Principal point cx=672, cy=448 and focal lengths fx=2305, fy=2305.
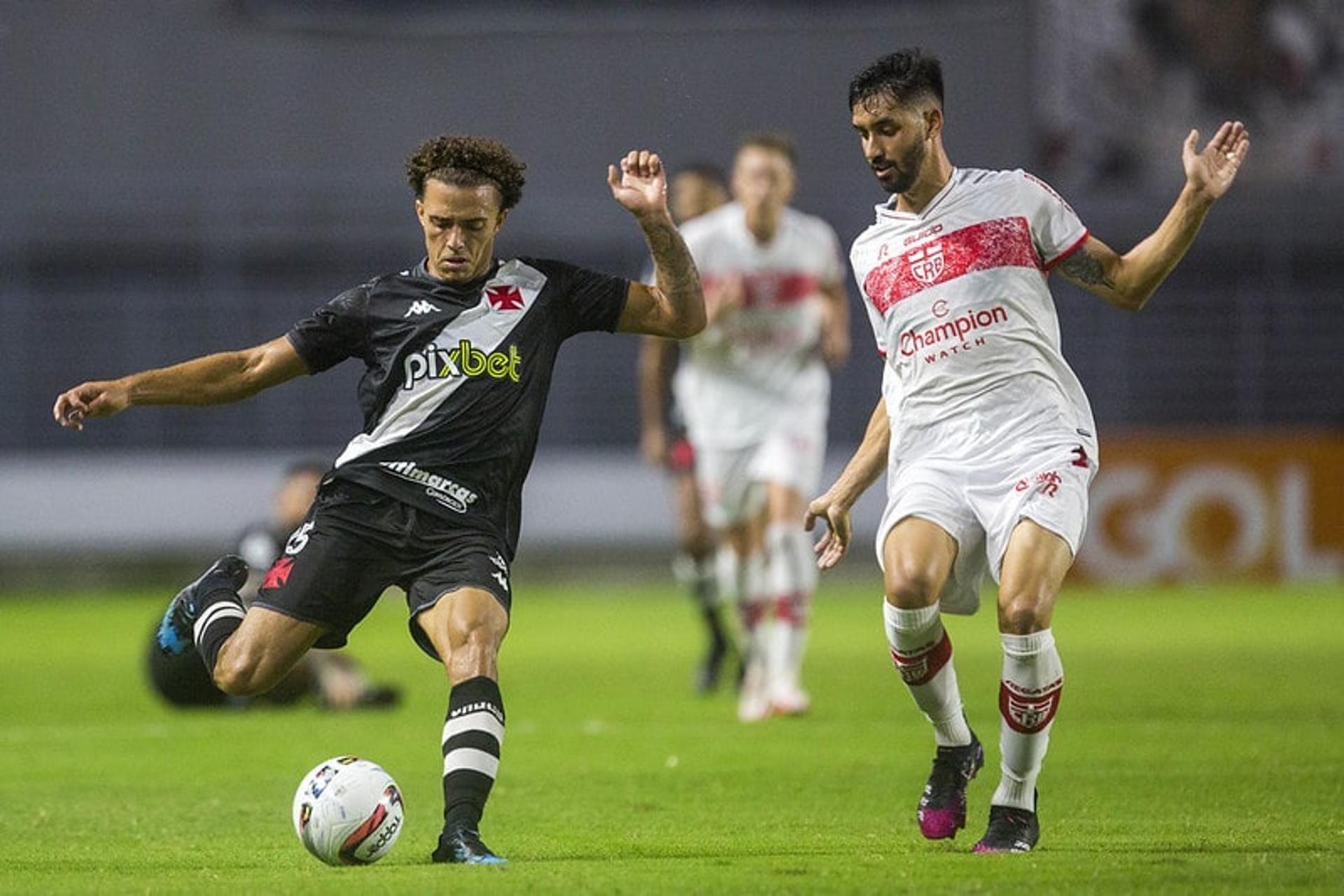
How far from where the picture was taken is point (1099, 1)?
76.8 ft

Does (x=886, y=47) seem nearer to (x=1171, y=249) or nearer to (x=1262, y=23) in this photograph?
(x=1262, y=23)

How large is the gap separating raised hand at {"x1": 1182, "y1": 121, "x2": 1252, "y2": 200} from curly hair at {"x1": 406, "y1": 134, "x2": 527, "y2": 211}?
6.43 feet

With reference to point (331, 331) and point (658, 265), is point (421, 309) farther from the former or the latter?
point (658, 265)

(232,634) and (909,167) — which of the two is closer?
(909,167)

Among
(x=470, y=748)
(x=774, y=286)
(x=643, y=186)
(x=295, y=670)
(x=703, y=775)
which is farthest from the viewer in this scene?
(x=295, y=670)

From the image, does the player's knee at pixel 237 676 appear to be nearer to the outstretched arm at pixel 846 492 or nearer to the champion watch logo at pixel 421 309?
the champion watch logo at pixel 421 309

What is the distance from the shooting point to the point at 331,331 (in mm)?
7062

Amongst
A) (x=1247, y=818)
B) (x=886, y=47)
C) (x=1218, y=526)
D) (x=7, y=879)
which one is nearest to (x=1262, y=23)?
(x=886, y=47)

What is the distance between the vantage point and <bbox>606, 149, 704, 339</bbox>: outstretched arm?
6.83m

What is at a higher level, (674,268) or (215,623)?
(674,268)

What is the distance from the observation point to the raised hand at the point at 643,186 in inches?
268

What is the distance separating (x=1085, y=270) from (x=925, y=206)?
55 cm

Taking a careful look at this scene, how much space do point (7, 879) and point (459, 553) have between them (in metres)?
1.58

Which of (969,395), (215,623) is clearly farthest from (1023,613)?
(215,623)
